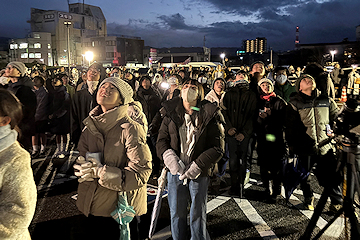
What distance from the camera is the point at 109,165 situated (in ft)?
8.73

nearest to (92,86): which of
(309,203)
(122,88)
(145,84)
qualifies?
(145,84)

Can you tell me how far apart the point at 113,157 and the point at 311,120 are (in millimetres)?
3404

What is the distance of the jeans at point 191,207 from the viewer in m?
3.37

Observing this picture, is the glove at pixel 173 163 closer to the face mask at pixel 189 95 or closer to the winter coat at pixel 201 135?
the winter coat at pixel 201 135

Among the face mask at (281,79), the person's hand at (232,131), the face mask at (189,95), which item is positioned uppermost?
the face mask at (281,79)

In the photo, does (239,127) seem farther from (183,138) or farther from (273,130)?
(183,138)

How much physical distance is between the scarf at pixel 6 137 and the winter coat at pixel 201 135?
1.87 metres

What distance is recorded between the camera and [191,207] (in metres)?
3.40

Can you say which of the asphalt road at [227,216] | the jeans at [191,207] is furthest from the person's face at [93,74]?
the jeans at [191,207]

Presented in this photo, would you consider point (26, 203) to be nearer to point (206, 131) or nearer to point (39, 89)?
point (206, 131)

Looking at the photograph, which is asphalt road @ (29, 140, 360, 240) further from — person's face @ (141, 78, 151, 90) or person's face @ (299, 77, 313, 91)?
person's face @ (141, 78, 151, 90)

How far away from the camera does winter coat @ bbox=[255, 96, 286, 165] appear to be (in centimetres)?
521

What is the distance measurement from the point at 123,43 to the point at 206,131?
279 ft

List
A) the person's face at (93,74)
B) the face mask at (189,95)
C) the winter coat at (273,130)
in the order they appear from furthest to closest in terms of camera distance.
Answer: the person's face at (93,74), the winter coat at (273,130), the face mask at (189,95)
